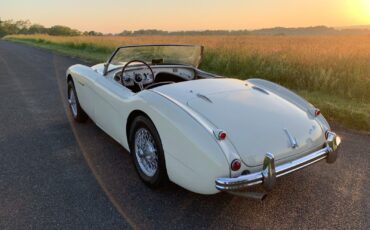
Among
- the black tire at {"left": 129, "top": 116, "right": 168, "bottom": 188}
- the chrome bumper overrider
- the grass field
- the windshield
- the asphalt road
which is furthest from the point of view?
the grass field

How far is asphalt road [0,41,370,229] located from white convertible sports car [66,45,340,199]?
0.30 metres

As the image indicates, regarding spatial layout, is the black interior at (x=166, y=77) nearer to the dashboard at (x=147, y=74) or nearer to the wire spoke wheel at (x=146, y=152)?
the dashboard at (x=147, y=74)

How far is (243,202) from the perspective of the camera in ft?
9.91

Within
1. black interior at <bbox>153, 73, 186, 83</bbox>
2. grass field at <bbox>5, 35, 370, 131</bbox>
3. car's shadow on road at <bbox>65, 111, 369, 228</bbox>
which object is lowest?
car's shadow on road at <bbox>65, 111, 369, 228</bbox>

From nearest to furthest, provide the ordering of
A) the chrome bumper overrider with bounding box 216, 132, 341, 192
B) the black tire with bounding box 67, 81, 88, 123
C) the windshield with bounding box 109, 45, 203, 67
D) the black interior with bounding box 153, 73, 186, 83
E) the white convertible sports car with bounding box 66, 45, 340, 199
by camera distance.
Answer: the chrome bumper overrider with bounding box 216, 132, 341, 192 < the white convertible sports car with bounding box 66, 45, 340, 199 < the windshield with bounding box 109, 45, 203, 67 < the black interior with bounding box 153, 73, 186, 83 < the black tire with bounding box 67, 81, 88, 123

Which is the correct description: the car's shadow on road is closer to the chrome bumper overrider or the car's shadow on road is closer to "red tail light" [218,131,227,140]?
the chrome bumper overrider

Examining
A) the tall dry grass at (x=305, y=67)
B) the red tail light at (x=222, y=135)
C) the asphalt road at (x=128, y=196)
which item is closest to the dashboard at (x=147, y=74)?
the asphalt road at (x=128, y=196)

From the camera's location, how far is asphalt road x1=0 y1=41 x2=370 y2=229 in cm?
273

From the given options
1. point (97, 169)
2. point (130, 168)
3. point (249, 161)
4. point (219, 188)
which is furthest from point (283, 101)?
point (97, 169)

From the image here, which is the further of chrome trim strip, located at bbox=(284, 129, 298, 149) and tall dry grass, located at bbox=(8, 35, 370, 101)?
tall dry grass, located at bbox=(8, 35, 370, 101)

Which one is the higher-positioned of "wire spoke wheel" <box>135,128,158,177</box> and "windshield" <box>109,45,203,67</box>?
"windshield" <box>109,45,203,67</box>

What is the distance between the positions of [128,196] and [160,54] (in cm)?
219

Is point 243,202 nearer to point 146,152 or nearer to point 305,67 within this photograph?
point 146,152

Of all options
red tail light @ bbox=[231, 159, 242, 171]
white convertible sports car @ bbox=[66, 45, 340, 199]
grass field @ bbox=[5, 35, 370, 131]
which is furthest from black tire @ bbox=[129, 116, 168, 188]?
grass field @ bbox=[5, 35, 370, 131]
